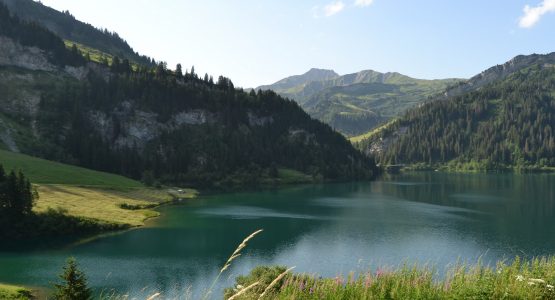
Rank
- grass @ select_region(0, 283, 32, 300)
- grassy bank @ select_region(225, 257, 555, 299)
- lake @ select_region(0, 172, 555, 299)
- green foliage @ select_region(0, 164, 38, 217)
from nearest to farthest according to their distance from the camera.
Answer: grassy bank @ select_region(225, 257, 555, 299)
grass @ select_region(0, 283, 32, 300)
lake @ select_region(0, 172, 555, 299)
green foliage @ select_region(0, 164, 38, 217)

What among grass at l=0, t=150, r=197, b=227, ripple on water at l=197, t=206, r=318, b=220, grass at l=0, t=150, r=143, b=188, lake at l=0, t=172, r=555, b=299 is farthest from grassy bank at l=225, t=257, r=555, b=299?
grass at l=0, t=150, r=143, b=188

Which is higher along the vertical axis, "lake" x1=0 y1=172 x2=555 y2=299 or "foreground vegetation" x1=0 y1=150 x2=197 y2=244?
"foreground vegetation" x1=0 y1=150 x2=197 y2=244

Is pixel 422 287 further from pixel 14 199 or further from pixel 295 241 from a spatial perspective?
pixel 14 199

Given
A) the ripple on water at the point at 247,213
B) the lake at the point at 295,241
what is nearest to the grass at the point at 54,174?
the lake at the point at 295,241

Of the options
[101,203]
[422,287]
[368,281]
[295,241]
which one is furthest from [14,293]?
[101,203]

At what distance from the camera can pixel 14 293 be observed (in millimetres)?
51562

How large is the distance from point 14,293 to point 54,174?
355ft

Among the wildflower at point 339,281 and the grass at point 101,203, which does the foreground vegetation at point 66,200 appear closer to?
the grass at point 101,203

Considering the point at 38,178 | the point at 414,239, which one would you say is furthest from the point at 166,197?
the point at 414,239

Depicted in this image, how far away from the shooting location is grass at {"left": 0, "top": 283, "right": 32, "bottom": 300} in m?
48.8

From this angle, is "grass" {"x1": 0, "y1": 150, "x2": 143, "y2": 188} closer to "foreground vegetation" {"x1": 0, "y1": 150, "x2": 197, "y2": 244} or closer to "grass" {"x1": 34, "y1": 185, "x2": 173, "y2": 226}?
"foreground vegetation" {"x1": 0, "y1": 150, "x2": 197, "y2": 244}

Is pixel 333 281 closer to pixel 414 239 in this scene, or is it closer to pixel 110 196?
pixel 414 239

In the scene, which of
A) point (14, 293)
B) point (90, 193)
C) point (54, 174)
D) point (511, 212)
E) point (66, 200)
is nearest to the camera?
point (14, 293)

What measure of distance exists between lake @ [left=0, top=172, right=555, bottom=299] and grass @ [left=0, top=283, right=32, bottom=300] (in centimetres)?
618
